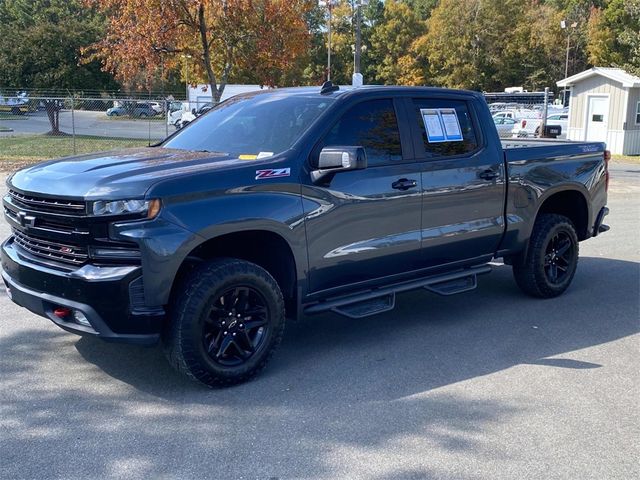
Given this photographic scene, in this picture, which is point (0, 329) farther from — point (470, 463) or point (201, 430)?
point (470, 463)

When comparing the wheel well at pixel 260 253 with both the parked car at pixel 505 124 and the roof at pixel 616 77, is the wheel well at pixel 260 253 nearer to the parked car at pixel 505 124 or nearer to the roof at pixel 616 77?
the roof at pixel 616 77

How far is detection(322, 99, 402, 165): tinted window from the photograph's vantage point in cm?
518

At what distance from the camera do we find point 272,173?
15.2 ft

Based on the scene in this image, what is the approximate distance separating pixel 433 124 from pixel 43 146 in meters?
19.9

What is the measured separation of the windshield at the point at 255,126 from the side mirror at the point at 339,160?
0.34 meters

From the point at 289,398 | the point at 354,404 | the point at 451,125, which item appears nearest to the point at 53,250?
the point at 289,398

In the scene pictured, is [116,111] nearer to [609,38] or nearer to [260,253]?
[260,253]

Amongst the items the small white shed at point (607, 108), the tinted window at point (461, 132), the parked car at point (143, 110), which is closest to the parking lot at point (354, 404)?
the tinted window at point (461, 132)

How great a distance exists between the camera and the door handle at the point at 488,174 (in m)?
5.97

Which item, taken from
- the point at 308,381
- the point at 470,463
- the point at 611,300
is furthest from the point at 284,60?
the point at 470,463

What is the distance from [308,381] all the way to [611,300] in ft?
12.4

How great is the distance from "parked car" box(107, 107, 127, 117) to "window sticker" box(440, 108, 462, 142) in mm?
24724

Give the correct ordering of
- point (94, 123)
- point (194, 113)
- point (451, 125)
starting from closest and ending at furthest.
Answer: point (451, 125)
point (194, 113)
point (94, 123)

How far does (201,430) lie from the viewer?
156 inches
